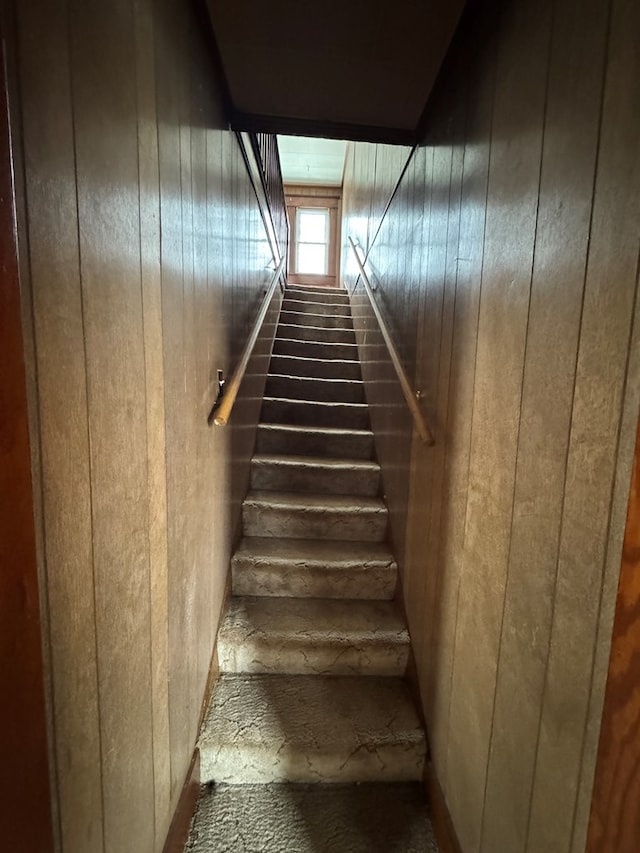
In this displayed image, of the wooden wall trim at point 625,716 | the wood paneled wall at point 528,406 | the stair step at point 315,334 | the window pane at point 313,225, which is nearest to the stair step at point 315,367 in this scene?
the stair step at point 315,334

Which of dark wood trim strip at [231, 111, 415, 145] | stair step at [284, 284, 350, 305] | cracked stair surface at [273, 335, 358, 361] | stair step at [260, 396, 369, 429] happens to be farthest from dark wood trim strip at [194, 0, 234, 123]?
stair step at [284, 284, 350, 305]

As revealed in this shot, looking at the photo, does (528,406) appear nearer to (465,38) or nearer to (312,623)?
(465,38)

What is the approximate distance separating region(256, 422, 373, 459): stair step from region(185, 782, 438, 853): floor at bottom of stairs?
1710 millimetres

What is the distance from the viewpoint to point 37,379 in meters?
0.62

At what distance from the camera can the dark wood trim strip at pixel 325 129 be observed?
1.94 m

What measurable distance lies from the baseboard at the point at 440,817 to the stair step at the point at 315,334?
3165 mm

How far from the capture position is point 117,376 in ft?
2.77

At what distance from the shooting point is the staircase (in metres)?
1.62

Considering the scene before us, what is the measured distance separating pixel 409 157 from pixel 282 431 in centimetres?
167

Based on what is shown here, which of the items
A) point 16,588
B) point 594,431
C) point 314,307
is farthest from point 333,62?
point 314,307

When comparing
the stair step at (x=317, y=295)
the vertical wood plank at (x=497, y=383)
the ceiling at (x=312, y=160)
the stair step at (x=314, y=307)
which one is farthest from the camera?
the ceiling at (x=312, y=160)

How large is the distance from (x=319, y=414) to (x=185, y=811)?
222cm

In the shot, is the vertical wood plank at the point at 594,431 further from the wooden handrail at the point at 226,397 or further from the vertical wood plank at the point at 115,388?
the wooden handrail at the point at 226,397

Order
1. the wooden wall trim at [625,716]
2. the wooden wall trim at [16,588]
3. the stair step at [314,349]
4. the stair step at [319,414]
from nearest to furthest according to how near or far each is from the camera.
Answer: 1. the wooden wall trim at [16,588]
2. the wooden wall trim at [625,716]
3. the stair step at [319,414]
4. the stair step at [314,349]
